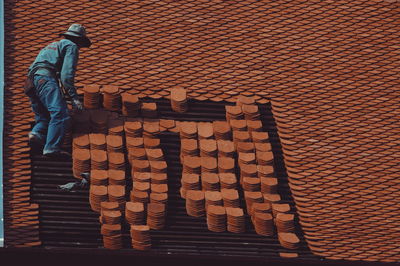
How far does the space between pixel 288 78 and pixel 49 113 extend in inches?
152

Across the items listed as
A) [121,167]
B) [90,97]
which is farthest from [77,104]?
[121,167]

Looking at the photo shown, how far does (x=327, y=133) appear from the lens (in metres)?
15.6

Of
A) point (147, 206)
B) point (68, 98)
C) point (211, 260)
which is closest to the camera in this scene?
point (211, 260)

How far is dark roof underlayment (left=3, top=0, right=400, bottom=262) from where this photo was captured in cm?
1422

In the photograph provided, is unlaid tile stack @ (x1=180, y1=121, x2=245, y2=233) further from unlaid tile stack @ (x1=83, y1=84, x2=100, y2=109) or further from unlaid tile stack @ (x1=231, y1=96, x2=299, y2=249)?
unlaid tile stack @ (x1=83, y1=84, x2=100, y2=109)

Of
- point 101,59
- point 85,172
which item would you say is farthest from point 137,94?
point 85,172

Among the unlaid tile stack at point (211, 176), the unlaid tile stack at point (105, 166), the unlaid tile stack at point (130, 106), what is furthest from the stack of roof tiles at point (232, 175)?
the unlaid tile stack at point (105, 166)

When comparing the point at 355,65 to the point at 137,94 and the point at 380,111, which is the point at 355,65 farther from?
the point at 137,94

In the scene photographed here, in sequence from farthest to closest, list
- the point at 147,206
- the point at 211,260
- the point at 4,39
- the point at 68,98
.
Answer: the point at 4,39, the point at 68,98, the point at 147,206, the point at 211,260

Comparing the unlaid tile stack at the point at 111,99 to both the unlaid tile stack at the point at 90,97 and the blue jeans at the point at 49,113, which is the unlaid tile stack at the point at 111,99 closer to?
the unlaid tile stack at the point at 90,97

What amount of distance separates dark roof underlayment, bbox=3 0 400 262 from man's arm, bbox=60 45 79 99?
40.1 inches

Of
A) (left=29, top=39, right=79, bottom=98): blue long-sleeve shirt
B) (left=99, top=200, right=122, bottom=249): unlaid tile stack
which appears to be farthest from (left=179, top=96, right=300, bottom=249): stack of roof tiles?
(left=29, top=39, right=79, bottom=98): blue long-sleeve shirt

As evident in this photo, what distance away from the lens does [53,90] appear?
1407cm

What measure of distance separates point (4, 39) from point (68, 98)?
1.76 metres
